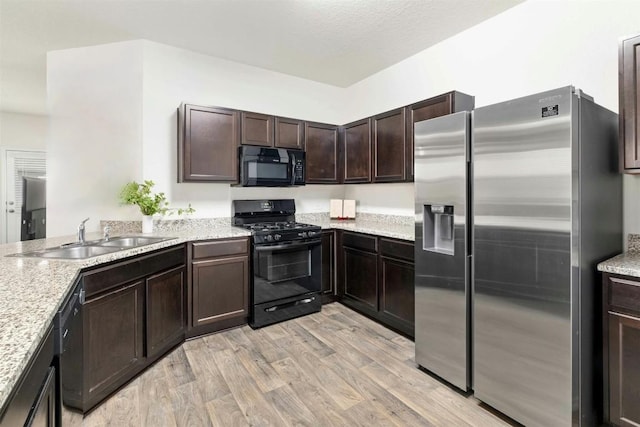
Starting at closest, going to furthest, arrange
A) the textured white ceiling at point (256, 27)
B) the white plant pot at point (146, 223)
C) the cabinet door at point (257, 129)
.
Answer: the textured white ceiling at point (256, 27), the white plant pot at point (146, 223), the cabinet door at point (257, 129)

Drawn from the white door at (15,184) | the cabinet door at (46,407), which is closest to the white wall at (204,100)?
the cabinet door at (46,407)

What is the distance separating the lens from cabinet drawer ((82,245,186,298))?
1853 millimetres

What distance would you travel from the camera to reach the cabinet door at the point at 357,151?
3.59m

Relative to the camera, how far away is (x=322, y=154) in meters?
3.87

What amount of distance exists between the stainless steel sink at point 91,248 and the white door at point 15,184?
3.87 m

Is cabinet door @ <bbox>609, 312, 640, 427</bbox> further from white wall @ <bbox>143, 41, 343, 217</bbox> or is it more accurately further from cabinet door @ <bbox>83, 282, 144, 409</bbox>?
white wall @ <bbox>143, 41, 343, 217</bbox>

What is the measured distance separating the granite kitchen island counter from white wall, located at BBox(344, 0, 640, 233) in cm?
295

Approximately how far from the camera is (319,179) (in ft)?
12.6

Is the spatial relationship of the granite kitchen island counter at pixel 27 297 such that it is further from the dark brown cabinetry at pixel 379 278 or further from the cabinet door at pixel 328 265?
the dark brown cabinetry at pixel 379 278

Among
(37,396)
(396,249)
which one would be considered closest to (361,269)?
(396,249)

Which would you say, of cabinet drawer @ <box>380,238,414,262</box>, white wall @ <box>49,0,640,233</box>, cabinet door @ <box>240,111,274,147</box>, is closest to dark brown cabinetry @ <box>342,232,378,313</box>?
cabinet drawer @ <box>380,238,414,262</box>

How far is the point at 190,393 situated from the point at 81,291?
37.4 inches

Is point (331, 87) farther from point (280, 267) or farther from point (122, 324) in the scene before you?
point (122, 324)

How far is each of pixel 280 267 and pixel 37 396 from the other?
2.30 meters
